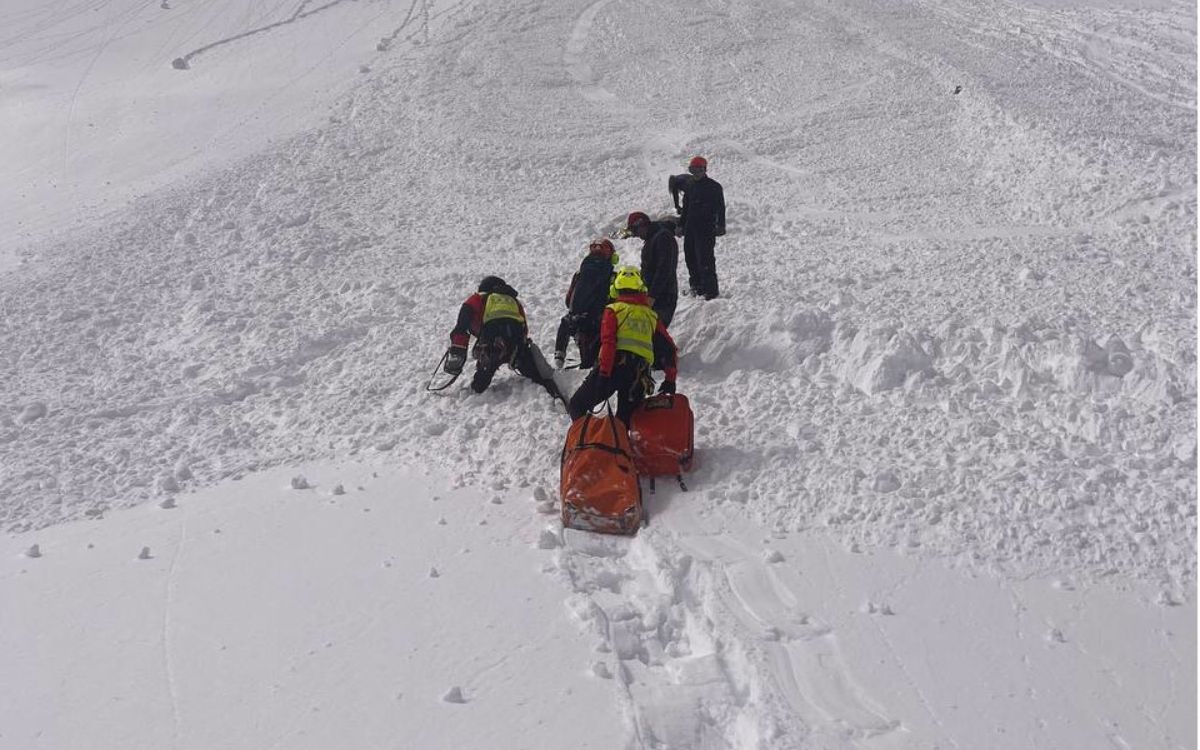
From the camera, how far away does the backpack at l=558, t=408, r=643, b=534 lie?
6270 millimetres

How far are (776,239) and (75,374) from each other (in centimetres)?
770

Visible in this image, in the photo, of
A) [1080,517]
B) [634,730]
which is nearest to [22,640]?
[634,730]

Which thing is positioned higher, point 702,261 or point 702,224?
point 702,224

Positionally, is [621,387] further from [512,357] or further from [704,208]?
[704,208]

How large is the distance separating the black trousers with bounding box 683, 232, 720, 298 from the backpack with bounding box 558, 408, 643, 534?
10.9 ft

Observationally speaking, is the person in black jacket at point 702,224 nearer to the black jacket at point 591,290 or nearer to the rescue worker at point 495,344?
the black jacket at point 591,290

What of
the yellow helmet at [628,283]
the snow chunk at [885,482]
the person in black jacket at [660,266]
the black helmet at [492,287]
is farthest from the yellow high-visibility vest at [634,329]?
the snow chunk at [885,482]

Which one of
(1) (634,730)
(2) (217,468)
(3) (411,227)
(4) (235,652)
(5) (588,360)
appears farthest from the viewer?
(3) (411,227)

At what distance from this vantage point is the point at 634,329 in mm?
7293

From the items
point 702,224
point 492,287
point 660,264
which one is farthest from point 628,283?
point 702,224

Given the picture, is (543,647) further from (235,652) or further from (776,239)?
(776,239)

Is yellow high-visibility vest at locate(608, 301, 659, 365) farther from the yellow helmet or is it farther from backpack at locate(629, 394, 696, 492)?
backpack at locate(629, 394, 696, 492)

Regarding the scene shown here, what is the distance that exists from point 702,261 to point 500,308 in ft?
7.74

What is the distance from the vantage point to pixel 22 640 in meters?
5.33
